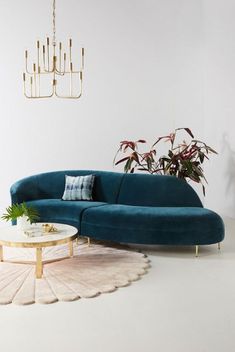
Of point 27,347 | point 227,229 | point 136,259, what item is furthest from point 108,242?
point 27,347

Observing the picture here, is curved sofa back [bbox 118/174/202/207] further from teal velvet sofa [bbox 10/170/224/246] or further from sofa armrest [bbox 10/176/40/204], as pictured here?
sofa armrest [bbox 10/176/40/204]

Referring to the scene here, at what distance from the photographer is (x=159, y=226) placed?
4.59m

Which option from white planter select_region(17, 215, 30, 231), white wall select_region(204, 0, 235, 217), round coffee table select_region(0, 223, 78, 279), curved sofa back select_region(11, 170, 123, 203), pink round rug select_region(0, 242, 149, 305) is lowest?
pink round rug select_region(0, 242, 149, 305)

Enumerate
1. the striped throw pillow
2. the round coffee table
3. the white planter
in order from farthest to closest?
the striped throw pillow, the white planter, the round coffee table

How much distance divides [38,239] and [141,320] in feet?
4.62

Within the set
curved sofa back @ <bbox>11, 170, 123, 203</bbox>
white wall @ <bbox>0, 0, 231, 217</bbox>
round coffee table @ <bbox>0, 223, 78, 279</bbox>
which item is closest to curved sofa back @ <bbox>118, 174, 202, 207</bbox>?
curved sofa back @ <bbox>11, 170, 123, 203</bbox>

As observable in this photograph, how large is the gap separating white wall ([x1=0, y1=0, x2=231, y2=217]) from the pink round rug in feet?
7.91

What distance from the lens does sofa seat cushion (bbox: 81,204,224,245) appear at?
4.56 meters

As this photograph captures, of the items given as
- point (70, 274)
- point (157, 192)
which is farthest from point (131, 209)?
point (70, 274)

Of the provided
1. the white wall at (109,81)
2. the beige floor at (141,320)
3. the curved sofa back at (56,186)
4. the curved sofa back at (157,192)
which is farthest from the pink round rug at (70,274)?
the white wall at (109,81)

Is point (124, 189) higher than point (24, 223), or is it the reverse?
point (124, 189)

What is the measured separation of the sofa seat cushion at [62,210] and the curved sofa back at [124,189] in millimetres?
317

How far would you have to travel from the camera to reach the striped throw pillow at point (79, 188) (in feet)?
18.5

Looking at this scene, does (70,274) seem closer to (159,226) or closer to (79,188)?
(159,226)
